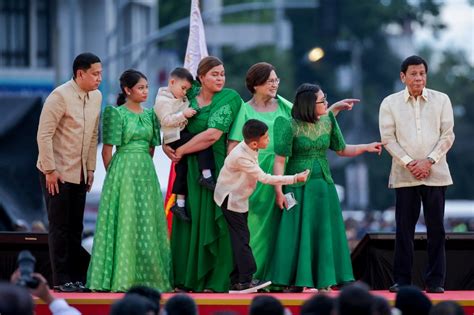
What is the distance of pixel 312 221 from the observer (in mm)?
14344

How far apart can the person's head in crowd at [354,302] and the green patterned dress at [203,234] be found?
3941 mm

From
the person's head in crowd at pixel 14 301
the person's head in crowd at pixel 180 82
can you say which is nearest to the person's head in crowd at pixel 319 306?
the person's head in crowd at pixel 14 301

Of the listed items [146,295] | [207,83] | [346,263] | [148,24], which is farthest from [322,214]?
[148,24]

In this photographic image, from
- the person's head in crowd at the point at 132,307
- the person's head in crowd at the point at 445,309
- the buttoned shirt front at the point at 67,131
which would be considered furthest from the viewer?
the buttoned shirt front at the point at 67,131

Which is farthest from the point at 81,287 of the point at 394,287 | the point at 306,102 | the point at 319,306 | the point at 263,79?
the point at 319,306

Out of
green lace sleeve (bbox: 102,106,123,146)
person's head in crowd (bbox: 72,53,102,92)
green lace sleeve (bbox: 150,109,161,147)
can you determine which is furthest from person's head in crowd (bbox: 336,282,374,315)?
person's head in crowd (bbox: 72,53,102,92)

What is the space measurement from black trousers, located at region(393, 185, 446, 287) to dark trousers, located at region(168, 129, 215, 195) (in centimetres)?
160

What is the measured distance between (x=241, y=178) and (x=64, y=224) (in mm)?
1586

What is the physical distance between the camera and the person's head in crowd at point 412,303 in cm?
1150

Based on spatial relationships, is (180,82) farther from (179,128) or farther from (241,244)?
(241,244)

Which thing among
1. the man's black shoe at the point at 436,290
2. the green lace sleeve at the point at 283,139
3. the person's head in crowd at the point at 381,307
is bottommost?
the man's black shoe at the point at 436,290

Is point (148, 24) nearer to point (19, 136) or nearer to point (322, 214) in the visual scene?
point (19, 136)

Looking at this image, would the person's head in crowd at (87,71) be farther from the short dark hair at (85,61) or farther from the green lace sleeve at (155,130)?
the green lace sleeve at (155,130)

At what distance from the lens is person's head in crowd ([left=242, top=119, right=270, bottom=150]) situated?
44.5ft
